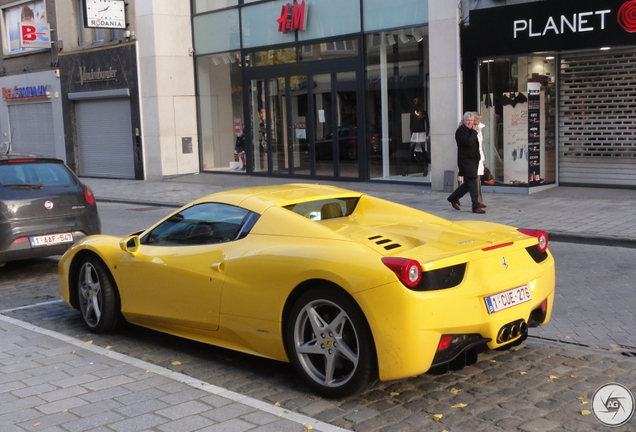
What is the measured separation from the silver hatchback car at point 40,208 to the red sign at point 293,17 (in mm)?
11039

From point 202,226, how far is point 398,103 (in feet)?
42.5

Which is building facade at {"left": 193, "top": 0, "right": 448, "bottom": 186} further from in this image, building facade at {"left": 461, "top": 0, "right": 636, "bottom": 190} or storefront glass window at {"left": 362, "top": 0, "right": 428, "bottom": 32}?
building facade at {"left": 461, "top": 0, "right": 636, "bottom": 190}

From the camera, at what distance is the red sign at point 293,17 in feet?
63.6

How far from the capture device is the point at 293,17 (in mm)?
19578

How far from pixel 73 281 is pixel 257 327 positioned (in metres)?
2.50

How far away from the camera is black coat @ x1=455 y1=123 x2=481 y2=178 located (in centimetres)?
1284

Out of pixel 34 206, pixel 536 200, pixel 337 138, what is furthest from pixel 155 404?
pixel 337 138

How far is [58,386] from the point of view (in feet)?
16.4

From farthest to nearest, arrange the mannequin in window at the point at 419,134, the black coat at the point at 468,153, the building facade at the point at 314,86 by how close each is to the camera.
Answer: the building facade at the point at 314,86 → the mannequin in window at the point at 419,134 → the black coat at the point at 468,153

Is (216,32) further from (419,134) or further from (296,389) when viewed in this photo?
(296,389)

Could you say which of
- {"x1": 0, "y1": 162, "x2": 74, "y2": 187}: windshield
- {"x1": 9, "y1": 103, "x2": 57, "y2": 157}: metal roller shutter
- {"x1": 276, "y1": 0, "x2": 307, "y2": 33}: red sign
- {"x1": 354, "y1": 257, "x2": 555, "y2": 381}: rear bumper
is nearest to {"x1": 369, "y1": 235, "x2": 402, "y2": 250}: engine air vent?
{"x1": 354, "y1": 257, "x2": 555, "y2": 381}: rear bumper

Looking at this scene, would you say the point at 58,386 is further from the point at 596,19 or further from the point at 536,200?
the point at 596,19
